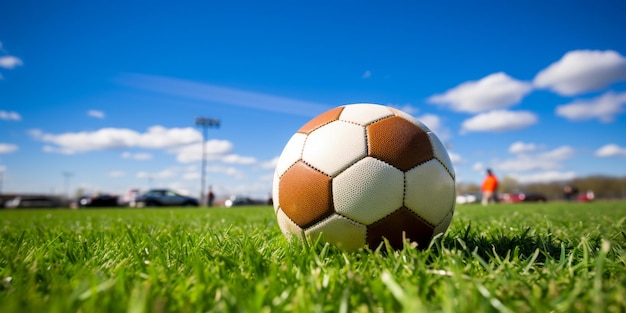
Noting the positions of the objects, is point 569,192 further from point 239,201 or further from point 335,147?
point 335,147

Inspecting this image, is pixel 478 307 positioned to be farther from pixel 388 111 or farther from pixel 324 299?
pixel 388 111

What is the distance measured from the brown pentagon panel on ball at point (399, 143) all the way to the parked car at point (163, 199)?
3742cm

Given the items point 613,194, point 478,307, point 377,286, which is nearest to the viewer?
point 478,307

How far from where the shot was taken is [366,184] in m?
2.32

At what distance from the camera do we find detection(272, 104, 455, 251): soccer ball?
2.34m

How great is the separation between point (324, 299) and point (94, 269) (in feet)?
4.44

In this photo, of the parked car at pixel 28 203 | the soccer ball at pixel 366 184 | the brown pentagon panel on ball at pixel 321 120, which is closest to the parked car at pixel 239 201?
the parked car at pixel 28 203

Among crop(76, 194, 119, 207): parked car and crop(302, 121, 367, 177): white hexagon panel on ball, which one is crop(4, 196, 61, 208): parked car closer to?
crop(76, 194, 119, 207): parked car

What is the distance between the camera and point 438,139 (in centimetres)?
276

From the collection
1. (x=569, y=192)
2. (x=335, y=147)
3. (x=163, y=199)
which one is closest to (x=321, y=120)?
(x=335, y=147)

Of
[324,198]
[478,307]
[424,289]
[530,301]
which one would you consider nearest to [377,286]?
[424,289]

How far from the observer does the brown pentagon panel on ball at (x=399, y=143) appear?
239cm

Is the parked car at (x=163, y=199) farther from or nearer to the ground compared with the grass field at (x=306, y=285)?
farther from the ground

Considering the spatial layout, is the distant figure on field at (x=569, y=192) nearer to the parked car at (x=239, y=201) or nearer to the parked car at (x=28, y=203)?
the parked car at (x=239, y=201)
